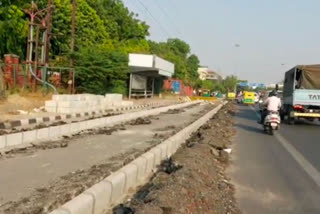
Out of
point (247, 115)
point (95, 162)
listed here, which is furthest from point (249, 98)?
point (95, 162)

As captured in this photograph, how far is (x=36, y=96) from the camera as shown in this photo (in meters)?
24.1

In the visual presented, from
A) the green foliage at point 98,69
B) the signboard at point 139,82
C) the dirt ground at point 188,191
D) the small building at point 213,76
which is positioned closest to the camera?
the dirt ground at point 188,191

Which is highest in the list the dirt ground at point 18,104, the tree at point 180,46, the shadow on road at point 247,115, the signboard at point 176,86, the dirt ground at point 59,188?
the tree at point 180,46

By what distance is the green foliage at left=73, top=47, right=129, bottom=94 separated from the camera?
110 ft

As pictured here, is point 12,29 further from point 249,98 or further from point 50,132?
point 50,132

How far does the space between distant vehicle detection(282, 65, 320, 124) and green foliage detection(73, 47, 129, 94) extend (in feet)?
46.2

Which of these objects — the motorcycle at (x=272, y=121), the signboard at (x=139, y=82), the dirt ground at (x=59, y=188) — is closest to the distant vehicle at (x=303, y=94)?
the motorcycle at (x=272, y=121)

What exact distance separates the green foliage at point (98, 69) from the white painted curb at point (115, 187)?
24.0 metres

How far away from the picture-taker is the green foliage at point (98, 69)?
110 feet

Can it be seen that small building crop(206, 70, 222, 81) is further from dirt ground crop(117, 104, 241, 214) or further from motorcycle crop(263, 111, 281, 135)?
dirt ground crop(117, 104, 241, 214)

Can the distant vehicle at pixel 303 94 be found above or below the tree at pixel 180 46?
below

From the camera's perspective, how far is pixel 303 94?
73.6 feet

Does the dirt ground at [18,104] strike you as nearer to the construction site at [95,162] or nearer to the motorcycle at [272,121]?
the construction site at [95,162]

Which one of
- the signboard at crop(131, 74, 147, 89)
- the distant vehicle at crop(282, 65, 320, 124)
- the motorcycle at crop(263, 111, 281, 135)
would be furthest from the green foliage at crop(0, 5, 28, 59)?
the motorcycle at crop(263, 111, 281, 135)
